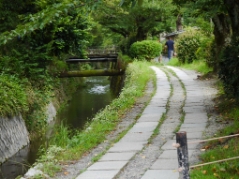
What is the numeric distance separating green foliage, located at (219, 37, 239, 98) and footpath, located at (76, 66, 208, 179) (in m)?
0.80

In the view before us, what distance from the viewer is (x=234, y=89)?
25.7 ft

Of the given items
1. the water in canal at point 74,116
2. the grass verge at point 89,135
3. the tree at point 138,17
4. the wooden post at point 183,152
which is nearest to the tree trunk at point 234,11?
the grass verge at point 89,135

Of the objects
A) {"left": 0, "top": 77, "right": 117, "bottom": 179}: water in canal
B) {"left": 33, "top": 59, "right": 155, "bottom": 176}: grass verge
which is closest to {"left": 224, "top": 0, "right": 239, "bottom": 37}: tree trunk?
{"left": 33, "top": 59, "right": 155, "bottom": 176}: grass verge

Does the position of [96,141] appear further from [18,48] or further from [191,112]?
[18,48]

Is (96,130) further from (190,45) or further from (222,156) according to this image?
(190,45)

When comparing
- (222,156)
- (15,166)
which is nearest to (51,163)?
(222,156)

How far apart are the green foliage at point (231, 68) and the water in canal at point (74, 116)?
4257 mm

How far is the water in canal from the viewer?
8500 mm

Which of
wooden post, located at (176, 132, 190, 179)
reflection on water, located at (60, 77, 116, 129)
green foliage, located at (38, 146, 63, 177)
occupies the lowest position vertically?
reflection on water, located at (60, 77, 116, 129)

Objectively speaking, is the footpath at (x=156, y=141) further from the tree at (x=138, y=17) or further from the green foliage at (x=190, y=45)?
the tree at (x=138, y=17)

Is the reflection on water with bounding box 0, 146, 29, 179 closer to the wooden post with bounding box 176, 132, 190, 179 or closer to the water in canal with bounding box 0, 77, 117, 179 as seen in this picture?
the water in canal with bounding box 0, 77, 117, 179

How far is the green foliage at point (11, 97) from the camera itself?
32.3 feet

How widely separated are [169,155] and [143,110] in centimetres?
369

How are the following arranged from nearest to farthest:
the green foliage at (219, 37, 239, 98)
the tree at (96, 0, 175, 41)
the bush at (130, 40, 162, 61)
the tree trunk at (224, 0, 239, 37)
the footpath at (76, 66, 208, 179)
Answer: the footpath at (76, 66, 208, 179)
the green foliage at (219, 37, 239, 98)
the tree trunk at (224, 0, 239, 37)
the bush at (130, 40, 162, 61)
the tree at (96, 0, 175, 41)
